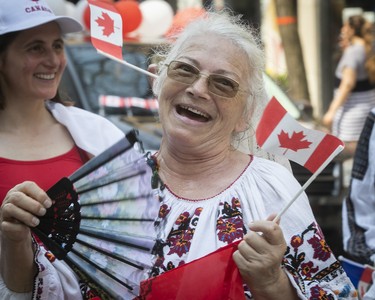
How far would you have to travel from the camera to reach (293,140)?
2.77 m

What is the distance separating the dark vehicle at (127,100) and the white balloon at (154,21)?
135cm

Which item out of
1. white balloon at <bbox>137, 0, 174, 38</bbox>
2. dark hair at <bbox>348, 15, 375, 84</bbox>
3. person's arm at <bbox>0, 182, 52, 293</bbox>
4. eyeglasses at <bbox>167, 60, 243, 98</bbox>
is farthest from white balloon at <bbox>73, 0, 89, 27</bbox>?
person's arm at <bbox>0, 182, 52, 293</bbox>

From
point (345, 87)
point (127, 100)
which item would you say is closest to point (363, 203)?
point (127, 100)

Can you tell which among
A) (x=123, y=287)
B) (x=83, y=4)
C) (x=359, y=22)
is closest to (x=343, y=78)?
(x=359, y=22)

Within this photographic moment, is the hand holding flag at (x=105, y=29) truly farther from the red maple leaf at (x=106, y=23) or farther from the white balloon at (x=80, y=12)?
the white balloon at (x=80, y=12)

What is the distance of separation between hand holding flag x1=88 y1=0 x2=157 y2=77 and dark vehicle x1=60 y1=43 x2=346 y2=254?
10.8 feet

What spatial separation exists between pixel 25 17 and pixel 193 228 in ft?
3.73

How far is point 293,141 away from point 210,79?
0.34 metres

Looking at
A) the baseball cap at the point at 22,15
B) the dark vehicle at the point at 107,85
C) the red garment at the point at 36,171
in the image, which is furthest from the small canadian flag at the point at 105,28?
the dark vehicle at the point at 107,85

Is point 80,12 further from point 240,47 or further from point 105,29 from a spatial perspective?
point 240,47

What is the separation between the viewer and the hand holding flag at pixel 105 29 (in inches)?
133

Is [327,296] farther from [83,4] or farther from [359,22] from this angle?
[359,22]

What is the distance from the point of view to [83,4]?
8.70 metres

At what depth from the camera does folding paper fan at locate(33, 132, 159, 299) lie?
8.96 feet
